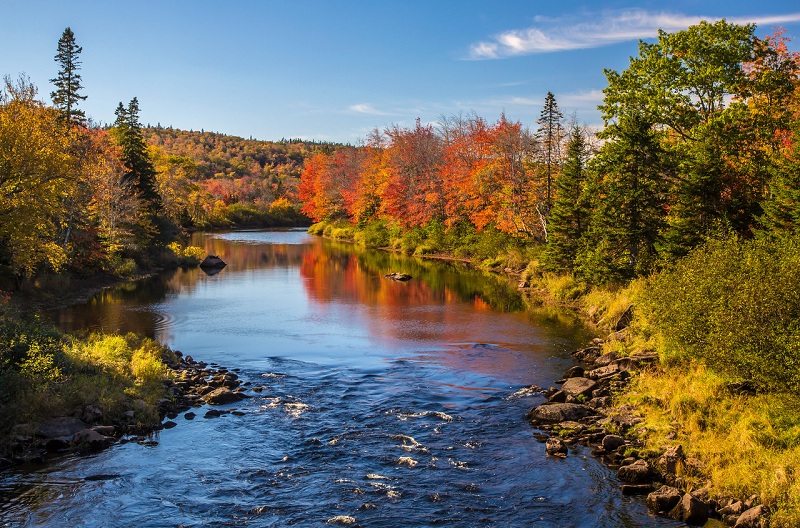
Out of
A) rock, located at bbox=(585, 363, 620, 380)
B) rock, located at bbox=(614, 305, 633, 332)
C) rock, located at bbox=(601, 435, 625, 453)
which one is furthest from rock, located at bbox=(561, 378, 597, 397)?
rock, located at bbox=(614, 305, 633, 332)

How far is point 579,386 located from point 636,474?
19.7 ft

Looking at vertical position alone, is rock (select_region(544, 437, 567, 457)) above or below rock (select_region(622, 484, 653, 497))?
above

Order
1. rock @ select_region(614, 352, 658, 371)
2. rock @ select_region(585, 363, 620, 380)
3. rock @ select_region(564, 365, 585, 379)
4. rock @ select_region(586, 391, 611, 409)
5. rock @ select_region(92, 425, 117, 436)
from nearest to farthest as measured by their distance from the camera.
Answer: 1. rock @ select_region(92, 425, 117, 436)
2. rock @ select_region(586, 391, 611, 409)
3. rock @ select_region(614, 352, 658, 371)
4. rock @ select_region(585, 363, 620, 380)
5. rock @ select_region(564, 365, 585, 379)

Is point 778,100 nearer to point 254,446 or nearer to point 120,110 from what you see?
point 254,446

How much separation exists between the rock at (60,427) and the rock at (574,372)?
15429mm

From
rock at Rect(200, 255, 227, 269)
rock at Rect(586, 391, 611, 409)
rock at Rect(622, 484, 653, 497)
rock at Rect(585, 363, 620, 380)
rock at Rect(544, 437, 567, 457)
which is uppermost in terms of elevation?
rock at Rect(200, 255, 227, 269)

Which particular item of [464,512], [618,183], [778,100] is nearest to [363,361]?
[464,512]

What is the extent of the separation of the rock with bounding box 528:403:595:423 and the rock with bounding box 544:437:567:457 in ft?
5.82

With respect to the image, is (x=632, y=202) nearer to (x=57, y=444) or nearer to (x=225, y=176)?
(x=57, y=444)

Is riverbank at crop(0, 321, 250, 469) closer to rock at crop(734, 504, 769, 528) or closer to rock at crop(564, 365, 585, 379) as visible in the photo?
rock at crop(564, 365, 585, 379)

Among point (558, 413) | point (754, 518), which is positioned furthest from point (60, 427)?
point (754, 518)

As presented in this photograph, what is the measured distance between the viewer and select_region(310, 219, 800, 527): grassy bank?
1355cm

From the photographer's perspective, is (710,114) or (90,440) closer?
(90,440)

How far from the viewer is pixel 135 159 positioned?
198ft
